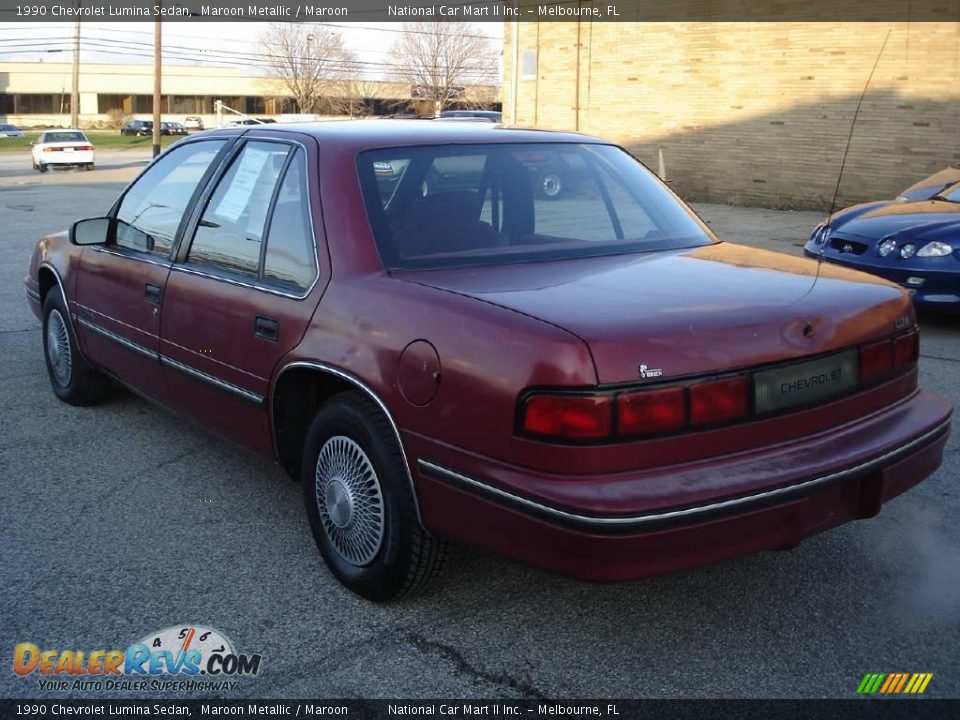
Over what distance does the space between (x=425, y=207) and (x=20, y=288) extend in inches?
300

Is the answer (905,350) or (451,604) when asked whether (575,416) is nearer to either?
(451,604)

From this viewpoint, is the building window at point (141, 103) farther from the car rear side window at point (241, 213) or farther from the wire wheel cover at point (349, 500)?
the wire wheel cover at point (349, 500)

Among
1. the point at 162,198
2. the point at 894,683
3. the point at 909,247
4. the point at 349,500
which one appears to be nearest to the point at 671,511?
the point at 894,683

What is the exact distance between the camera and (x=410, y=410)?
127 inches

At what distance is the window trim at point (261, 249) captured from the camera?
3779 mm

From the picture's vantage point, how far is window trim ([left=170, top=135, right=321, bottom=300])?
3.78 metres

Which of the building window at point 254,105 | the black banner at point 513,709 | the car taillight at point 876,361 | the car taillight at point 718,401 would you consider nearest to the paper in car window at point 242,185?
the black banner at point 513,709

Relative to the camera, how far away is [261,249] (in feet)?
13.3

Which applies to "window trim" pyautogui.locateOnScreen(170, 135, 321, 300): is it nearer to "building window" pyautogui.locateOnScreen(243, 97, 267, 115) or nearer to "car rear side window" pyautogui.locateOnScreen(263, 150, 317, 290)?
"car rear side window" pyautogui.locateOnScreen(263, 150, 317, 290)

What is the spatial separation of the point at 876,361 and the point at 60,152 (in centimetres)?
3816

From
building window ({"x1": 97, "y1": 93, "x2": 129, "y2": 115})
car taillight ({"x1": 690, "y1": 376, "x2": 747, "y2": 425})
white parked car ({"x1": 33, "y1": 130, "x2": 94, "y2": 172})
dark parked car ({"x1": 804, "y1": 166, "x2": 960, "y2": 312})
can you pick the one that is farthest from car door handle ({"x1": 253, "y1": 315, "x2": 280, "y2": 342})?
building window ({"x1": 97, "y1": 93, "x2": 129, "y2": 115})

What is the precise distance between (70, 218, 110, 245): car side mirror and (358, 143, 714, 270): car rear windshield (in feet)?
6.11

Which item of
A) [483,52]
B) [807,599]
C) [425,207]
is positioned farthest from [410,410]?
[483,52]

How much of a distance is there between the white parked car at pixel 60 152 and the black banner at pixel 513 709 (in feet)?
123
